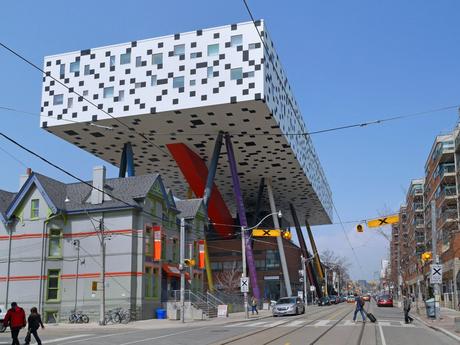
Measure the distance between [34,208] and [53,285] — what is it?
19.5ft

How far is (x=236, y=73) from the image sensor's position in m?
54.8

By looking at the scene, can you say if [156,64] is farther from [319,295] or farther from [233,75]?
[319,295]

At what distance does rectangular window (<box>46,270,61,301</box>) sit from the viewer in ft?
134

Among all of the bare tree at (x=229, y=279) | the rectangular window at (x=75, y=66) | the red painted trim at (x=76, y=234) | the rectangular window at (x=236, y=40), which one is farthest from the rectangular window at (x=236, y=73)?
the bare tree at (x=229, y=279)

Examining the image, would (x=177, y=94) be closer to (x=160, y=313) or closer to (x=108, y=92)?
(x=108, y=92)

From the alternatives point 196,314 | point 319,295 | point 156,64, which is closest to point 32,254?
point 196,314

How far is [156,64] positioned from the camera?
57844 millimetres

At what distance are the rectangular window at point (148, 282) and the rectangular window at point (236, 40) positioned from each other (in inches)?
972

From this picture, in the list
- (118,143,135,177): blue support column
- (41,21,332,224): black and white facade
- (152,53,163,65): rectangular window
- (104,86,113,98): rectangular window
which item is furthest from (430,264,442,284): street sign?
(104,86,113,98): rectangular window

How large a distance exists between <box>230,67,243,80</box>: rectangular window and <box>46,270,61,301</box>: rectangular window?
24.9 m

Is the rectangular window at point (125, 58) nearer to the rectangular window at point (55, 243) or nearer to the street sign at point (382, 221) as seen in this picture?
the rectangular window at point (55, 243)

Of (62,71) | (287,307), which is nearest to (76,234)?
(287,307)

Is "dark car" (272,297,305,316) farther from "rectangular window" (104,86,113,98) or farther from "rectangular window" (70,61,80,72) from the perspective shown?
"rectangular window" (70,61,80,72)

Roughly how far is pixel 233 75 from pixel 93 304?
26.0 metres
